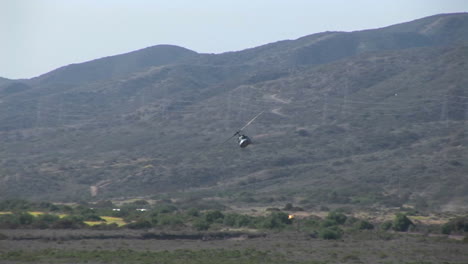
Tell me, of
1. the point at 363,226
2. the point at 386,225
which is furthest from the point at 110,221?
the point at 386,225

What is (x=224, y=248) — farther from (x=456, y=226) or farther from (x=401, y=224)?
(x=456, y=226)

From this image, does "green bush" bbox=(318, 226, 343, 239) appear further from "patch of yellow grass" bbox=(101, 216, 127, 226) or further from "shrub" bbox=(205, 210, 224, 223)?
"patch of yellow grass" bbox=(101, 216, 127, 226)

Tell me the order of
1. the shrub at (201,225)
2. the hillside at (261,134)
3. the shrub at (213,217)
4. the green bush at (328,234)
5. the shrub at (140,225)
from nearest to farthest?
the green bush at (328,234), the shrub at (140,225), the shrub at (201,225), the shrub at (213,217), the hillside at (261,134)

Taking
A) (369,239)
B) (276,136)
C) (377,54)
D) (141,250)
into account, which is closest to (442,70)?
(377,54)

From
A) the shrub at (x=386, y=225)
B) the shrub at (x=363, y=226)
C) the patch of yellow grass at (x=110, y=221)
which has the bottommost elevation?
the shrub at (x=386, y=225)

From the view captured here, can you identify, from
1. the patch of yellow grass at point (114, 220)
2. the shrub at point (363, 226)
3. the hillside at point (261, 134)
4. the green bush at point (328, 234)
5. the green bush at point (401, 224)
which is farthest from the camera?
the hillside at point (261, 134)

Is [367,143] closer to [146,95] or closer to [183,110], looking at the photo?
[183,110]

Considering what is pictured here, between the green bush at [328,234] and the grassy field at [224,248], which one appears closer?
the grassy field at [224,248]

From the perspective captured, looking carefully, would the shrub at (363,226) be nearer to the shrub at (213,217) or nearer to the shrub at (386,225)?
the shrub at (386,225)

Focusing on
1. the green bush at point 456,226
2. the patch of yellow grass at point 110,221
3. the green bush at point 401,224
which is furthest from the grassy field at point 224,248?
the patch of yellow grass at point 110,221
